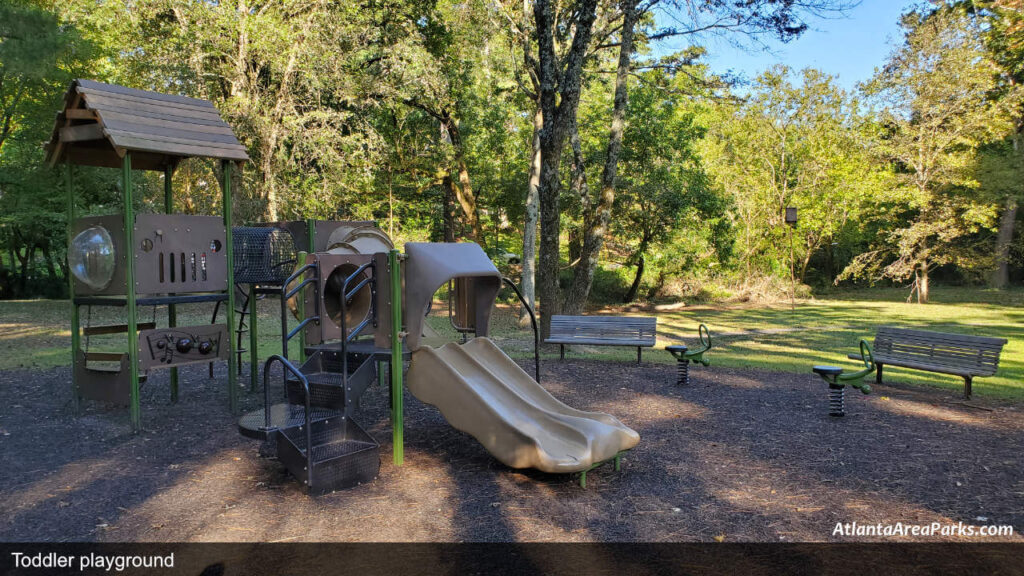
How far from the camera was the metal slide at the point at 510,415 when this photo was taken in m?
5.24

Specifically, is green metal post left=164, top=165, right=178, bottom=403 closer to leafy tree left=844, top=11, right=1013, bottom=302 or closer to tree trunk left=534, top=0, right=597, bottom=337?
tree trunk left=534, top=0, right=597, bottom=337

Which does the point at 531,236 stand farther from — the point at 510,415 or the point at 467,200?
the point at 510,415

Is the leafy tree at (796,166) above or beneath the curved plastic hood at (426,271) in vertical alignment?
above

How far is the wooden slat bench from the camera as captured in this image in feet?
36.8

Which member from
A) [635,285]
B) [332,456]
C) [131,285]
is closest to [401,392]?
[332,456]

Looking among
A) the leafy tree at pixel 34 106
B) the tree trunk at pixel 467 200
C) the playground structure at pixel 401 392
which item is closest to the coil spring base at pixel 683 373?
the playground structure at pixel 401 392

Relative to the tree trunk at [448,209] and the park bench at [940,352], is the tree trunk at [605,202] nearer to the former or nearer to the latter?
the park bench at [940,352]

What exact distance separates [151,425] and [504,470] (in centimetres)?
401

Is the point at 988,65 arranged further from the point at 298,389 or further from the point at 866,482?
the point at 298,389

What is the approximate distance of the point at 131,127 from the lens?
6633 millimetres

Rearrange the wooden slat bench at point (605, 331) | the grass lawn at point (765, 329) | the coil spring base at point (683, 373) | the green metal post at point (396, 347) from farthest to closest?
the grass lawn at point (765, 329) < the wooden slat bench at point (605, 331) < the coil spring base at point (683, 373) < the green metal post at point (396, 347)

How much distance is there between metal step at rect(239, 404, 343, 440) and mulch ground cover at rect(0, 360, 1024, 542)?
0.45m

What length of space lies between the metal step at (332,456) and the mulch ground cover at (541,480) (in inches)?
4.4

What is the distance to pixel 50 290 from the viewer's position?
1077 inches
